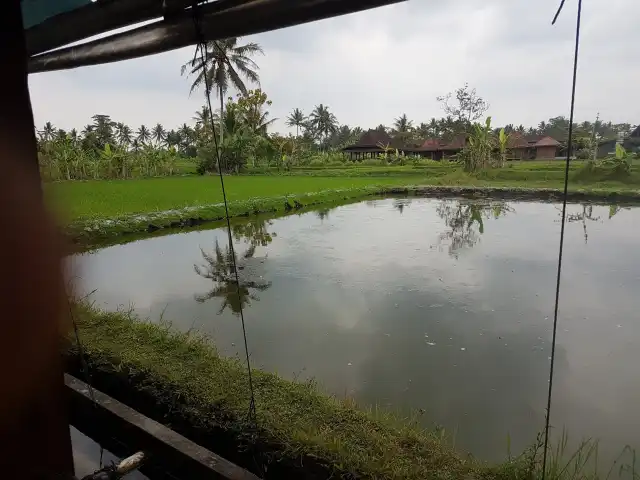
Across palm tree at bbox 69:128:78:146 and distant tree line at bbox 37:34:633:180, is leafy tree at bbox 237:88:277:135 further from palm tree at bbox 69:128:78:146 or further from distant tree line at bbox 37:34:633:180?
palm tree at bbox 69:128:78:146

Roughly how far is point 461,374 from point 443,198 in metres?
12.2

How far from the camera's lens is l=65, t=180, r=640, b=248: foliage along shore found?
7.06 metres

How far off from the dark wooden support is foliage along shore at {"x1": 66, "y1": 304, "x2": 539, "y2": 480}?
0.17 meters

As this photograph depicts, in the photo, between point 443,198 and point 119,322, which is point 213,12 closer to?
point 119,322

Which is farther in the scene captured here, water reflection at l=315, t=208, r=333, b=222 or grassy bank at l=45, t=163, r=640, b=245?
water reflection at l=315, t=208, r=333, b=222

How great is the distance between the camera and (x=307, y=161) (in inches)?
977

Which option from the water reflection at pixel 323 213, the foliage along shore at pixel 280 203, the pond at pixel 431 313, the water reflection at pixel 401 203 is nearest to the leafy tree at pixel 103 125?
the foliage along shore at pixel 280 203

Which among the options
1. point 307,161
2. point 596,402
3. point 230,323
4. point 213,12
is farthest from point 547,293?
point 307,161

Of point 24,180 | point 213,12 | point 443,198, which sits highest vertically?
point 213,12

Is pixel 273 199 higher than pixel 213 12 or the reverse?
the reverse

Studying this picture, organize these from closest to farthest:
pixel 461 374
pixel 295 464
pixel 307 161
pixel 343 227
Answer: pixel 295 464
pixel 461 374
pixel 343 227
pixel 307 161

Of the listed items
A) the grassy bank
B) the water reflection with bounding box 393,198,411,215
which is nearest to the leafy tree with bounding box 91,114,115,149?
the grassy bank

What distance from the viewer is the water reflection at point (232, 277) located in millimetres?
4184

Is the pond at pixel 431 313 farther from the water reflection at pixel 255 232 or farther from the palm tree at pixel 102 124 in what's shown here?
the palm tree at pixel 102 124
